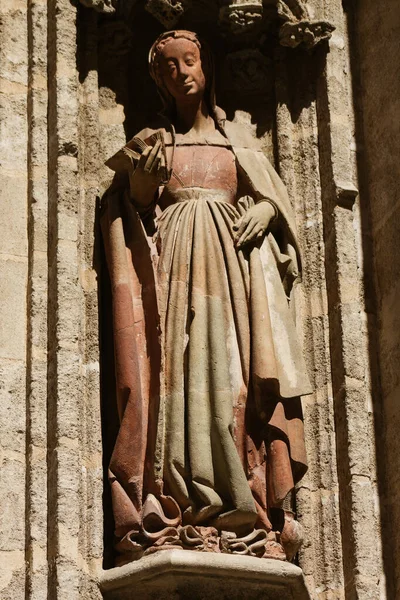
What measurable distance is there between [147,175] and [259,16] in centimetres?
94

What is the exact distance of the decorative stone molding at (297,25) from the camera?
7.44m

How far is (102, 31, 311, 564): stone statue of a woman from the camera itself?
6500 millimetres

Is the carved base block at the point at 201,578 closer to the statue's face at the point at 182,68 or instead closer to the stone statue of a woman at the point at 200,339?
the stone statue of a woman at the point at 200,339

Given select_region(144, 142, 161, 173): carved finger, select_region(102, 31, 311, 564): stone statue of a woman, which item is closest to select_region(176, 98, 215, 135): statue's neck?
select_region(102, 31, 311, 564): stone statue of a woman

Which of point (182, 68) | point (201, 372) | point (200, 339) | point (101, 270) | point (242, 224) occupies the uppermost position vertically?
point (182, 68)

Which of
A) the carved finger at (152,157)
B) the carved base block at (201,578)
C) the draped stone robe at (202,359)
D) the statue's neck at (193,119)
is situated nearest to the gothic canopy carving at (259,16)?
the statue's neck at (193,119)

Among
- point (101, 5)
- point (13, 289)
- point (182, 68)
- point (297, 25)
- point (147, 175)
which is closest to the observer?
point (13, 289)

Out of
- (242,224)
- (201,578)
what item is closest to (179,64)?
(242,224)

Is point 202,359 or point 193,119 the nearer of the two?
point 202,359

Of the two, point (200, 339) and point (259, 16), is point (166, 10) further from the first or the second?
point (200, 339)

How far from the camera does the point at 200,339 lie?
6691 mm

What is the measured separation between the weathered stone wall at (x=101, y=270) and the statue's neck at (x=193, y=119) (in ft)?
0.82

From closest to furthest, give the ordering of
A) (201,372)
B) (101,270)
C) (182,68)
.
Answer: (201,372) < (101,270) < (182,68)

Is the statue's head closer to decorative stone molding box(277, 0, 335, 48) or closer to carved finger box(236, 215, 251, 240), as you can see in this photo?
decorative stone molding box(277, 0, 335, 48)
